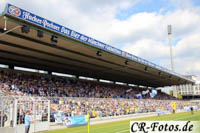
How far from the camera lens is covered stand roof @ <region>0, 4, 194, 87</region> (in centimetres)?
1720

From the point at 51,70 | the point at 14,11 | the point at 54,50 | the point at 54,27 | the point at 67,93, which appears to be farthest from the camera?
the point at 51,70

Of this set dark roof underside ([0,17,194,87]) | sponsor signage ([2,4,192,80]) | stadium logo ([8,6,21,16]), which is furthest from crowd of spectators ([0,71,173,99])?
stadium logo ([8,6,21,16])

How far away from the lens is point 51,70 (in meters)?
34.4

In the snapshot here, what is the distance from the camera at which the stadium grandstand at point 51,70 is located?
53.5 ft

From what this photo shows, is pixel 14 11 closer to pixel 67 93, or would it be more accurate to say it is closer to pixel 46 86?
pixel 46 86

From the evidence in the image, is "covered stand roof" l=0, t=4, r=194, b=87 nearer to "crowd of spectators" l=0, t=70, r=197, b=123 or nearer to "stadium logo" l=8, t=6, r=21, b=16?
"stadium logo" l=8, t=6, r=21, b=16

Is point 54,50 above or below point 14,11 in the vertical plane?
below

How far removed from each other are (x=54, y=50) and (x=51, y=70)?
10.8 metres

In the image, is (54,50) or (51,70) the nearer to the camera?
(54,50)

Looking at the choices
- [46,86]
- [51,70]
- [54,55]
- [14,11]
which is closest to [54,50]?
[54,55]

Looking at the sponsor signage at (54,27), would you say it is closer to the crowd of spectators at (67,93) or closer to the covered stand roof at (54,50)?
the covered stand roof at (54,50)

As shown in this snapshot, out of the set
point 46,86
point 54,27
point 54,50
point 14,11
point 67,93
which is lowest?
point 67,93

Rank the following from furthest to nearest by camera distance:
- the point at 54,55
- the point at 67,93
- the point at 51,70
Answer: the point at 51,70 < the point at 67,93 < the point at 54,55

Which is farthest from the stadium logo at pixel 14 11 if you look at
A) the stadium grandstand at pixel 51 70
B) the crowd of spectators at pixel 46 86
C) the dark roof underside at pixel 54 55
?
the crowd of spectators at pixel 46 86
